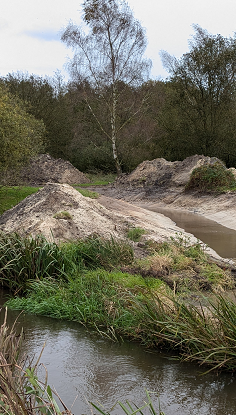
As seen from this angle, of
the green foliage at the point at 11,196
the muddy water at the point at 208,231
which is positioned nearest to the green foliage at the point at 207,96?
the muddy water at the point at 208,231

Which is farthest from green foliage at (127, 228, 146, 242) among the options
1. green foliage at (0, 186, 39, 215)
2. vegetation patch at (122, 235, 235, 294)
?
green foliage at (0, 186, 39, 215)

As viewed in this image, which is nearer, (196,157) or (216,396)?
(216,396)

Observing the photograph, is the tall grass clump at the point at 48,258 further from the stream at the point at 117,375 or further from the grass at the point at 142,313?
the stream at the point at 117,375

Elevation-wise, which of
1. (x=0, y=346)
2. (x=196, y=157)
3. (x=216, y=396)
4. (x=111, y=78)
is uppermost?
(x=111, y=78)

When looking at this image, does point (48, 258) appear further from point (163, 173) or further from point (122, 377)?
point (163, 173)

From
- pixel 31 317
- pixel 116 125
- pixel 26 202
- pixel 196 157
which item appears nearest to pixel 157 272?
pixel 31 317

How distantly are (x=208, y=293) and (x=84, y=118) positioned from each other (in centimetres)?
3427

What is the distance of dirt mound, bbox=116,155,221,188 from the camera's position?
27766 millimetres

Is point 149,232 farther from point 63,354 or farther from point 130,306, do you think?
point 63,354

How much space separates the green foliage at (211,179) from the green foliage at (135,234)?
12.8 meters

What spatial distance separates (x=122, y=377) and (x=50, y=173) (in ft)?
92.1

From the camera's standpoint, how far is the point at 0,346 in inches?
138

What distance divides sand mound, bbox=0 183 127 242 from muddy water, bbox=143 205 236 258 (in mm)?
3029

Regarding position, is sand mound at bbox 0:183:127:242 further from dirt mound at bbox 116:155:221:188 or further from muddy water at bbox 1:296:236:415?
dirt mound at bbox 116:155:221:188
